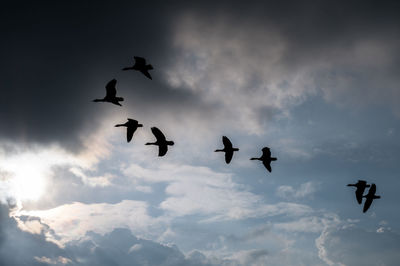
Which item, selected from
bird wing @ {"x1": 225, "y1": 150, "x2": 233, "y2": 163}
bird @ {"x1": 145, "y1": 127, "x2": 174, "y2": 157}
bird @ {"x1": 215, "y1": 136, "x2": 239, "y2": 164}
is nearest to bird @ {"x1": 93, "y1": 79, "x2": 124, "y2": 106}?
bird @ {"x1": 145, "y1": 127, "x2": 174, "y2": 157}

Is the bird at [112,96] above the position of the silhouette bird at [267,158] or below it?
above

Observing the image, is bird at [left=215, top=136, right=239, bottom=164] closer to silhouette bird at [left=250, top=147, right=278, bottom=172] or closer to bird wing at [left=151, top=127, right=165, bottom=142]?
silhouette bird at [left=250, top=147, right=278, bottom=172]

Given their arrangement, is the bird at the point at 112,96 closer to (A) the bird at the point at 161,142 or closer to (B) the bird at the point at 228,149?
(A) the bird at the point at 161,142

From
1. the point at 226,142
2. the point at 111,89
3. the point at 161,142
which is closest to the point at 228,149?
the point at 226,142

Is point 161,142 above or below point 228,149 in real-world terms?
above

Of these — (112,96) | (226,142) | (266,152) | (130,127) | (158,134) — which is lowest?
(266,152)

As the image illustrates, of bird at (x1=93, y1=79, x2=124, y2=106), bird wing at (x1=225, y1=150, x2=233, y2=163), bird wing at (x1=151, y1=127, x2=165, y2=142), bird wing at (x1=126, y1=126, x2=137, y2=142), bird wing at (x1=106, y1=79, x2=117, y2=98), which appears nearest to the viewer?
bird wing at (x1=106, y1=79, x2=117, y2=98)

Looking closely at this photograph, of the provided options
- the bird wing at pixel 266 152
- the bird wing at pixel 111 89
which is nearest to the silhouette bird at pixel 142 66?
the bird wing at pixel 111 89

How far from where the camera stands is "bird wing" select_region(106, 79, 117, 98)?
39.1m

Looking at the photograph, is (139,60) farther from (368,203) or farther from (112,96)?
(368,203)

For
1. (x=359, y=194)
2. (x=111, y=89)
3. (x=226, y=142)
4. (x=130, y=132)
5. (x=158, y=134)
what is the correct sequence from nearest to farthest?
(x=111, y=89), (x=158, y=134), (x=130, y=132), (x=226, y=142), (x=359, y=194)

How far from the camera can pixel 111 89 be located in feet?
130

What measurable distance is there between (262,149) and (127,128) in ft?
58.4

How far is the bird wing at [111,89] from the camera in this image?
39125mm
